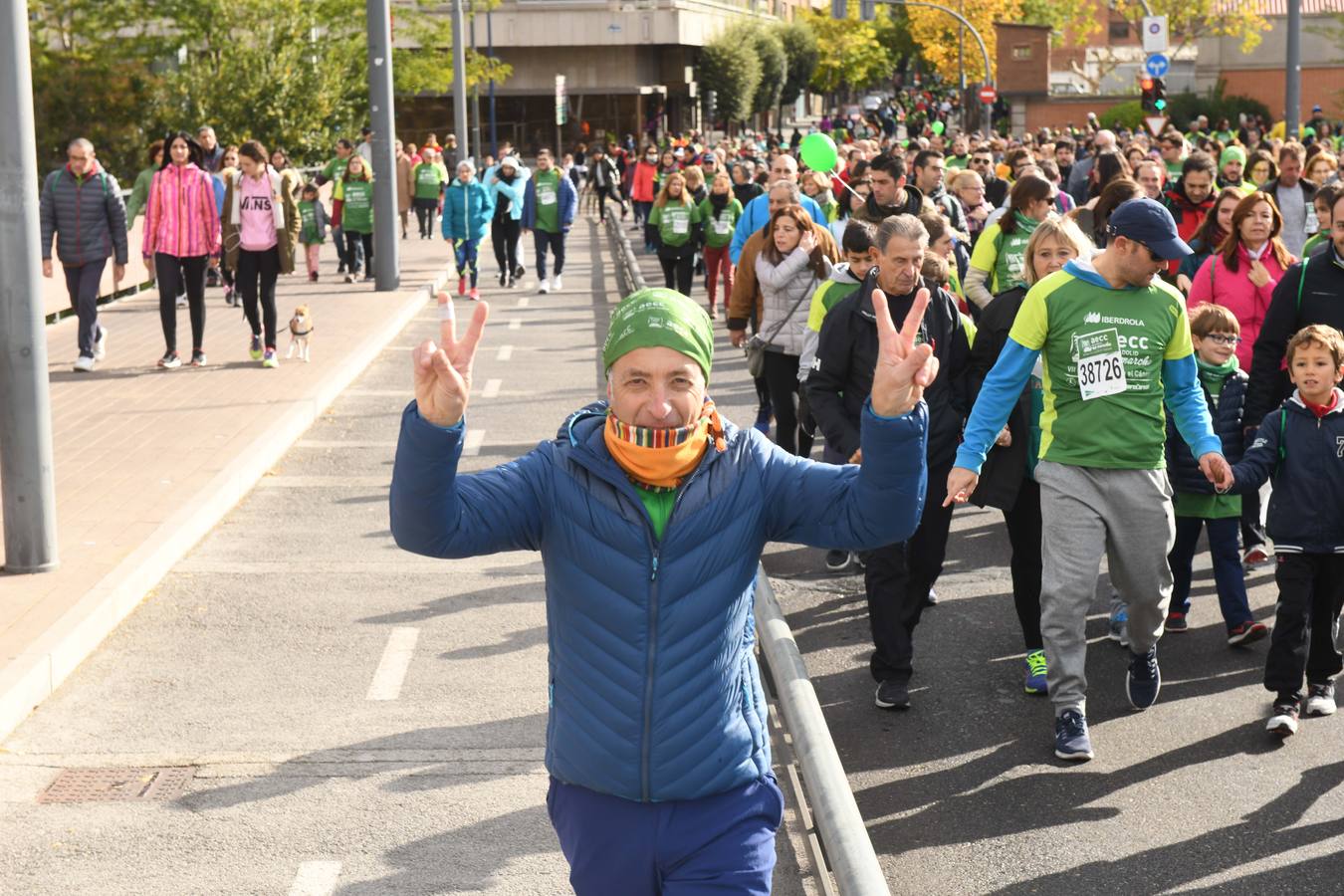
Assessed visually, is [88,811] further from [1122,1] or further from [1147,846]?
[1122,1]

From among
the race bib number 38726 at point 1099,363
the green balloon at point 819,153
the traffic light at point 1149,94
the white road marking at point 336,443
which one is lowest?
the white road marking at point 336,443

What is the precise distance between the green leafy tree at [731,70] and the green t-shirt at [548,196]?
70.9 meters

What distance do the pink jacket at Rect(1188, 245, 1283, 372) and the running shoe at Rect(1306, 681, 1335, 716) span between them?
111 inches

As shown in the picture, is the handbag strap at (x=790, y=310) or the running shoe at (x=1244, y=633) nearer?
the running shoe at (x=1244, y=633)

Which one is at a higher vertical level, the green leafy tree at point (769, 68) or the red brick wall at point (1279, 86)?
the green leafy tree at point (769, 68)

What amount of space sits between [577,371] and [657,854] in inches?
559

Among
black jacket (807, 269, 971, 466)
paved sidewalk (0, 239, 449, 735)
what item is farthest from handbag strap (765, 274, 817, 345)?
black jacket (807, 269, 971, 466)

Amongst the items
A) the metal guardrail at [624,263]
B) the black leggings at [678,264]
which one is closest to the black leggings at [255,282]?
the metal guardrail at [624,263]

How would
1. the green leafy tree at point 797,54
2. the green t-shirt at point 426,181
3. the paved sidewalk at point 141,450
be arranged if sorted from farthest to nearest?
the green leafy tree at point 797,54, the green t-shirt at point 426,181, the paved sidewalk at point 141,450

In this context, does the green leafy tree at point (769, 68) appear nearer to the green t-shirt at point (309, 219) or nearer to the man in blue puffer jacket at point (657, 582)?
the green t-shirt at point (309, 219)

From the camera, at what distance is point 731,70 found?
95125 millimetres

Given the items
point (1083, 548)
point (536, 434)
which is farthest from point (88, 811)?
point (536, 434)

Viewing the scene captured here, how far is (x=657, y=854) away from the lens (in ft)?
12.4

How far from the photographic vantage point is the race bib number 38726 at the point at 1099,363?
667 cm
